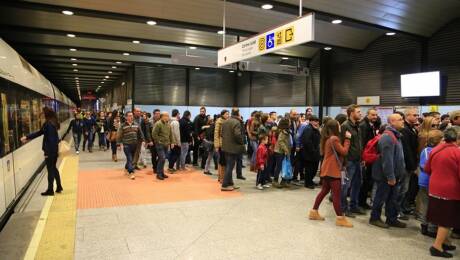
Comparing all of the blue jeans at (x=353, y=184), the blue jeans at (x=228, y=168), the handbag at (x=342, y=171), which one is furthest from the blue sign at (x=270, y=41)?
the blue jeans at (x=353, y=184)

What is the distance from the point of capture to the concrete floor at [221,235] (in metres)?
3.78

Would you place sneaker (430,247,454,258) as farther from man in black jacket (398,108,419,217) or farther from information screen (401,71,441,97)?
information screen (401,71,441,97)

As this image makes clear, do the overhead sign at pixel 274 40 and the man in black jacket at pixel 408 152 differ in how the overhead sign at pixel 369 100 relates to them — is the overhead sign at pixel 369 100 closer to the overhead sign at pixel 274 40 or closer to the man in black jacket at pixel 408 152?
the overhead sign at pixel 274 40

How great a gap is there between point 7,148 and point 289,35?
A: 4488mm

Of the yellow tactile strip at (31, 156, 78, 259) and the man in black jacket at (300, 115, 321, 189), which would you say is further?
the man in black jacket at (300, 115, 321, 189)

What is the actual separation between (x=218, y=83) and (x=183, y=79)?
203cm

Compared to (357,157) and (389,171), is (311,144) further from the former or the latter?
(389,171)

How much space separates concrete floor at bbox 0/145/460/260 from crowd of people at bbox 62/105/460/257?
0.35 m

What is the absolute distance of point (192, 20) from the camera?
866 cm

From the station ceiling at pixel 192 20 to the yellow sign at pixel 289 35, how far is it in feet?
6.45

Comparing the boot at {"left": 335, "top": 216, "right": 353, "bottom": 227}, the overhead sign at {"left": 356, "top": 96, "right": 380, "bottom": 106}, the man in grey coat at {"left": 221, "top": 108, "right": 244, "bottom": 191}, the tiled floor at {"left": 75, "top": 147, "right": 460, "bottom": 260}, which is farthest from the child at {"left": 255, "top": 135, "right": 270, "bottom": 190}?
the overhead sign at {"left": 356, "top": 96, "right": 380, "bottom": 106}

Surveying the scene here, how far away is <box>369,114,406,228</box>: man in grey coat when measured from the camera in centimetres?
445

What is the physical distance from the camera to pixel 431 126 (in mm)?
5059

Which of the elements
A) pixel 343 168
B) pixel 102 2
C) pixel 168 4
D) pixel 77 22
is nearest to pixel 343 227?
pixel 343 168
